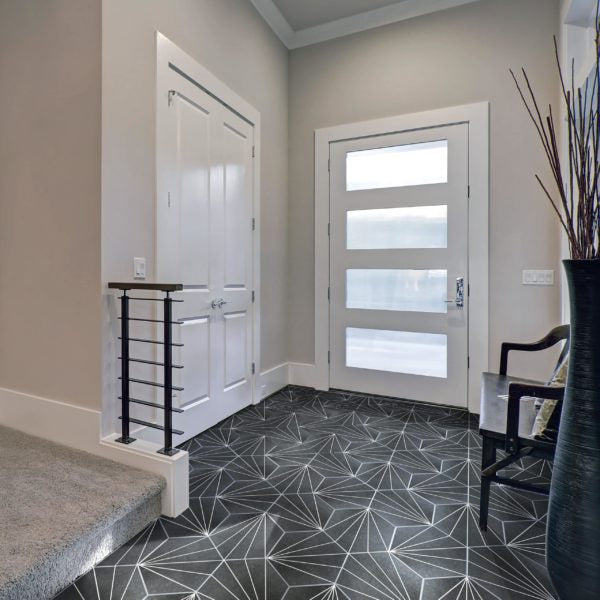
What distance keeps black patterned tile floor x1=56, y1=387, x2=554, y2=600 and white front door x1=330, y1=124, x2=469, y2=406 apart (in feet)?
2.63

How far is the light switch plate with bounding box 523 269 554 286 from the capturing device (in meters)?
2.97

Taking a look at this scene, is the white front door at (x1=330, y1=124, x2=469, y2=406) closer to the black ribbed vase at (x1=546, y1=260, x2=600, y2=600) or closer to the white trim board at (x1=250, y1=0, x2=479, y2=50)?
the white trim board at (x1=250, y1=0, x2=479, y2=50)

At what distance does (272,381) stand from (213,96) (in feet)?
7.60

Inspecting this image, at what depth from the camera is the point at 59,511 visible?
153 centimetres

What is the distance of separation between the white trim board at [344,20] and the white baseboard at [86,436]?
3308mm

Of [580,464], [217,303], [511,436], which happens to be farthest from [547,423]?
[217,303]

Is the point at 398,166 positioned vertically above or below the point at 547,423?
above

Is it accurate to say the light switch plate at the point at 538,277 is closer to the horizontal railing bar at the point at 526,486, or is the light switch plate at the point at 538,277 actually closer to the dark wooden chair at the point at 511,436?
the dark wooden chair at the point at 511,436

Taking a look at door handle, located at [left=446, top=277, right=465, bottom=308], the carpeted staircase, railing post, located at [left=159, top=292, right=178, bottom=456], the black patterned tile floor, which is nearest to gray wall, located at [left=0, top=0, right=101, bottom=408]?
the carpeted staircase

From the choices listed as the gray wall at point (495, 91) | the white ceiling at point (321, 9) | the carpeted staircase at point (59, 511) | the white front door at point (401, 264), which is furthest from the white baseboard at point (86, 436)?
the white ceiling at point (321, 9)

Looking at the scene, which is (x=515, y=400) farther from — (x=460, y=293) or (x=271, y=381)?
(x=271, y=381)

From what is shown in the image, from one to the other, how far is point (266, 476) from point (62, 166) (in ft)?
6.45

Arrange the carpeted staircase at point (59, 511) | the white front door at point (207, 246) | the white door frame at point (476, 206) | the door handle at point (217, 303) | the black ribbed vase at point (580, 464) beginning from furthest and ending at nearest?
the white door frame at point (476, 206) < the door handle at point (217, 303) < the white front door at point (207, 246) < the carpeted staircase at point (59, 511) < the black ribbed vase at point (580, 464)

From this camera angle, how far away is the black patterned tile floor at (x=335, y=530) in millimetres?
1383
